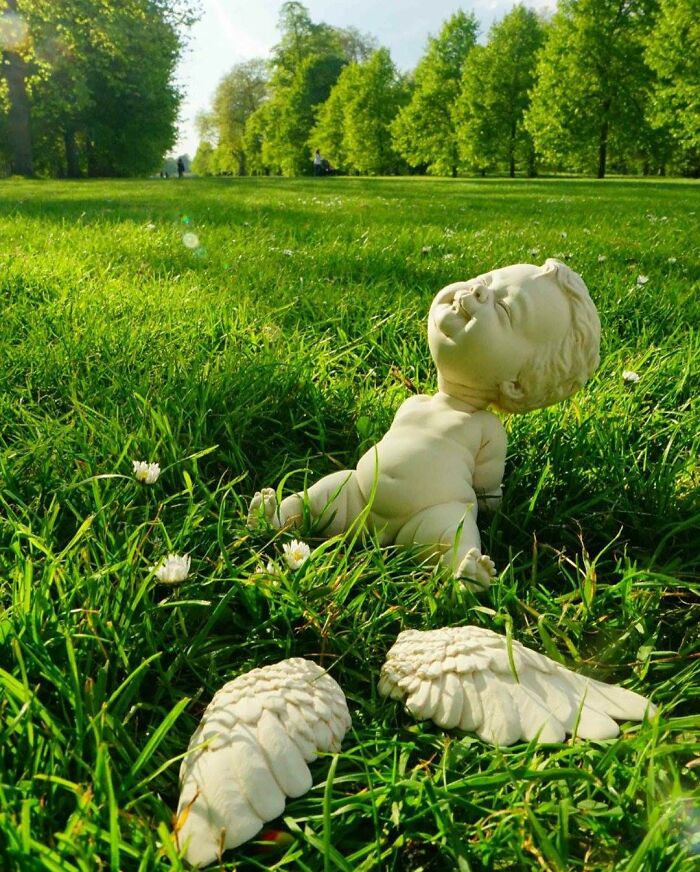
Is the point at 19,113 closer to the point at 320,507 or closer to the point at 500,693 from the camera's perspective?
the point at 320,507

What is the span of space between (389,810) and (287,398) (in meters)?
1.74

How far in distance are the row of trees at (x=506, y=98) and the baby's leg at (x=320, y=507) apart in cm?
2868

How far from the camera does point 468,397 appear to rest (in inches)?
82.4

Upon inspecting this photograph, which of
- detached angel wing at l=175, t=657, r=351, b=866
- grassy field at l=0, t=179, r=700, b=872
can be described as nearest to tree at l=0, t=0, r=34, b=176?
grassy field at l=0, t=179, r=700, b=872

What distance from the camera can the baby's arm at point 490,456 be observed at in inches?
80.5

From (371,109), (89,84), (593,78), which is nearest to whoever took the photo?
(593,78)

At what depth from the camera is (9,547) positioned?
1764mm

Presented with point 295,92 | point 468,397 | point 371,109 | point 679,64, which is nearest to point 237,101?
point 295,92

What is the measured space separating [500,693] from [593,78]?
35.8 metres

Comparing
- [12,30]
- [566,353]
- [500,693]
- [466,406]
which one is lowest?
[500,693]

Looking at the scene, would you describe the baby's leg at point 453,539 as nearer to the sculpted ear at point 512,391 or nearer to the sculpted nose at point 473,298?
the sculpted ear at point 512,391

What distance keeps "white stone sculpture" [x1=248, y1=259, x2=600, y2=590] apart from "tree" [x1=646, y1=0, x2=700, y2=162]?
1108 inches

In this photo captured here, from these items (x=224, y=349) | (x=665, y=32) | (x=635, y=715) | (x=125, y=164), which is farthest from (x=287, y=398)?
(x=125, y=164)

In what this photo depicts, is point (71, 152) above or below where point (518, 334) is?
above
